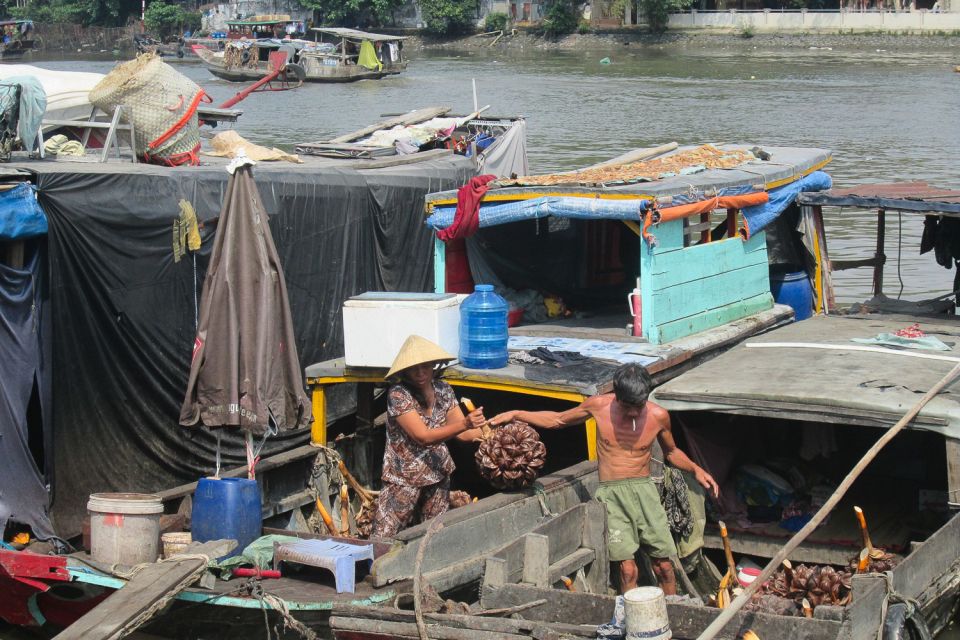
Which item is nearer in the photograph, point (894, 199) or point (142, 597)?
point (142, 597)

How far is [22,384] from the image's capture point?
689 centimetres

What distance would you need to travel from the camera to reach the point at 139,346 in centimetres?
782

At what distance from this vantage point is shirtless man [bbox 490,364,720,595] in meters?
6.06

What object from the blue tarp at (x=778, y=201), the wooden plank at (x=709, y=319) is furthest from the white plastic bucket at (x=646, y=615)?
the blue tarp at (x=778, y=201)


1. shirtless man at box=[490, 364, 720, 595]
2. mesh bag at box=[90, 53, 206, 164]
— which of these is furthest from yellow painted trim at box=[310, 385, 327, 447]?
mesh bag at box=[90, 53, 206, 164]

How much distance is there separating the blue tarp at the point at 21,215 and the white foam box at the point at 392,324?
1771 mm

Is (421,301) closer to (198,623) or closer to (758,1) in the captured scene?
(198,623)

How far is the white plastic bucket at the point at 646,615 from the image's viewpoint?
4539 millimetres

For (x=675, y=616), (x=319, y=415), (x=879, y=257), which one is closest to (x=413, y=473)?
(x=319, y=415)

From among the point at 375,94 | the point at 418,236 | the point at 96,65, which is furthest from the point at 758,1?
the point at 418,236

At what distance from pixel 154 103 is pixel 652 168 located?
146 inches

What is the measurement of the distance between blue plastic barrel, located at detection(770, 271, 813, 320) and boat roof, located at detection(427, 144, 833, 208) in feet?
2.67

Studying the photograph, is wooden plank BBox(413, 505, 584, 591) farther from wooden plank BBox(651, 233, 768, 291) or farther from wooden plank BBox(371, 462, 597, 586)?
wooden plank BBox(651, 233, 768, 291)

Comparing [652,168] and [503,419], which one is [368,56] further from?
[503,419]
